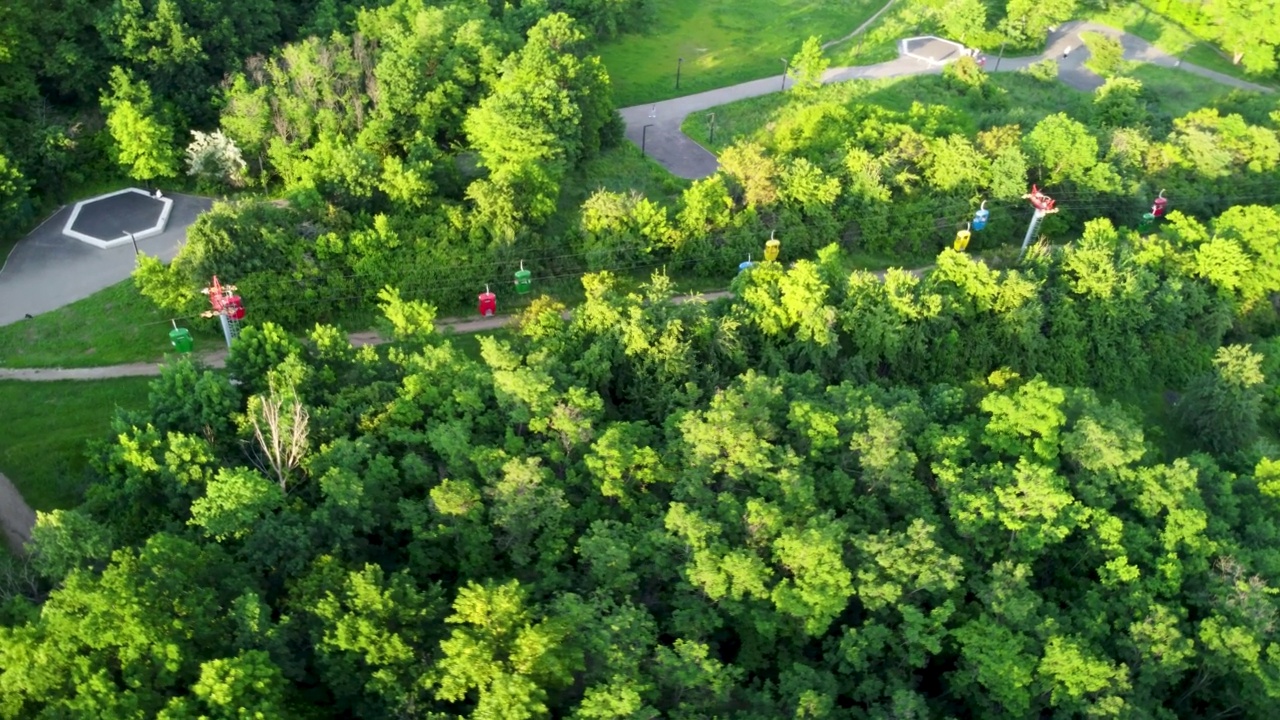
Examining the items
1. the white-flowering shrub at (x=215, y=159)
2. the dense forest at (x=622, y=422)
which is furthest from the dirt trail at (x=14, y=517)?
the white-flowering shrub at (x=215, y=159)

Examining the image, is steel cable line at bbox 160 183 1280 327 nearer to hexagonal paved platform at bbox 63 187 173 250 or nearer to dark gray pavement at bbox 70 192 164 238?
hexagonal paved platform at bbox 63 187 173 250

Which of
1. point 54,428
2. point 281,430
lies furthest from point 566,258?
point 54,428

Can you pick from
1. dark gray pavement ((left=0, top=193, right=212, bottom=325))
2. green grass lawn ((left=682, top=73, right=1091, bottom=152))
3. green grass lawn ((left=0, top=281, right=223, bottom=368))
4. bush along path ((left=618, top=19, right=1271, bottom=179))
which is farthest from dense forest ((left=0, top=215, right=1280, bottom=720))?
green grass lawn ((left=682, top=73, right=1091, bottom=152))

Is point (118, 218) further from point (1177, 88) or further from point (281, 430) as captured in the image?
point (1177, 88)

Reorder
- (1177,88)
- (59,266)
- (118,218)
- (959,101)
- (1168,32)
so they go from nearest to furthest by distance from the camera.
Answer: (59,266) → (118,218) → (959,101) → (1177,88) → (1168,32)

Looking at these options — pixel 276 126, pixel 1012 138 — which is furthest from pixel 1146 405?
pixel 276 126

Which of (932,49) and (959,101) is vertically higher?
(932,49)
